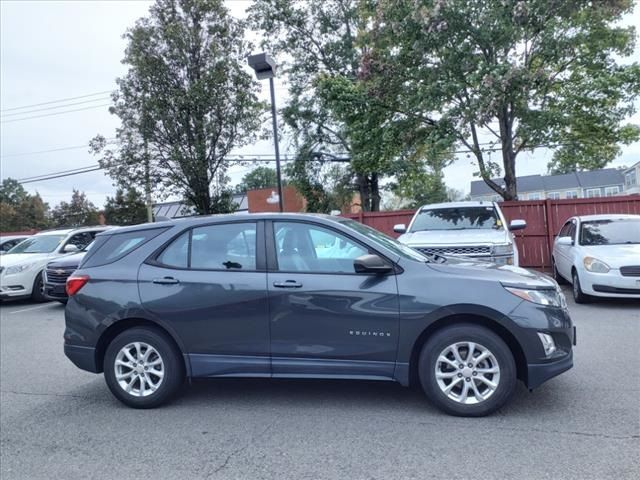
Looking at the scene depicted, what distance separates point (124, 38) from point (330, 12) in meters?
9.44

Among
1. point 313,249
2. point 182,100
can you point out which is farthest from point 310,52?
point 313,249

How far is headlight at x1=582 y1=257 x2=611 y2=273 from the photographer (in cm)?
807

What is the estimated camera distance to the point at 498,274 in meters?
4.11

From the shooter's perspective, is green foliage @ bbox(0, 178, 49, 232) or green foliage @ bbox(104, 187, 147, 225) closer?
green foliage @ bbox(104, 187, 147, 225)

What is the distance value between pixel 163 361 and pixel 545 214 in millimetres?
11352

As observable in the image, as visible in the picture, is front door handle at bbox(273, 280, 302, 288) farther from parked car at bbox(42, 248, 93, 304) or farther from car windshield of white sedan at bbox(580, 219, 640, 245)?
parked car at bbox(42, 248, 93, 304)

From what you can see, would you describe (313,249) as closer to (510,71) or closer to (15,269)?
(510,71)

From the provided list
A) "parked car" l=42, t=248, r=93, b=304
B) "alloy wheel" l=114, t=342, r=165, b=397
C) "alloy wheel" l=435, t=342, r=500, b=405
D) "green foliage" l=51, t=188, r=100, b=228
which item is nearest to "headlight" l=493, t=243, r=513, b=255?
"alloy wheel" l=435, t=342, r=500, b=405

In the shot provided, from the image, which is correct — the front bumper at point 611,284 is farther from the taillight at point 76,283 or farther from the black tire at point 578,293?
the taillight at point 76,283

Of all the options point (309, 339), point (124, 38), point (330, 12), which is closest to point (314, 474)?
point (309, 339)

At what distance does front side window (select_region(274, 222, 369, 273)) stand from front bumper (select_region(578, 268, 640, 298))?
5.74 meters

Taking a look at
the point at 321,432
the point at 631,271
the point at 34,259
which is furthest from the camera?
the point at 34,259

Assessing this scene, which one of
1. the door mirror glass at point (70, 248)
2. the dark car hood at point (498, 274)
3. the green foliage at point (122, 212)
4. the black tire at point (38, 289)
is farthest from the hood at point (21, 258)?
the green foliage at point (122, 212)

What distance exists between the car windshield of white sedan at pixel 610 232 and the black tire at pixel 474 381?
6.28 meters
